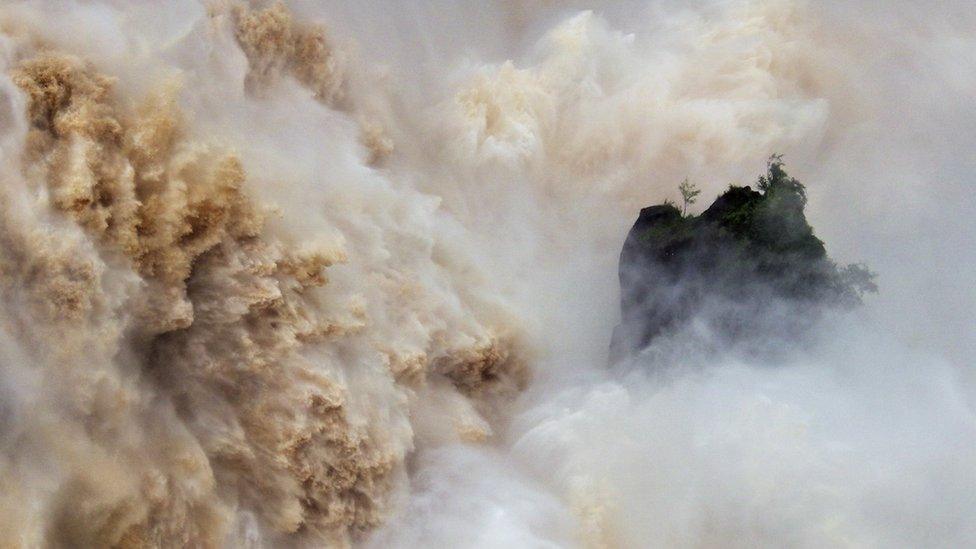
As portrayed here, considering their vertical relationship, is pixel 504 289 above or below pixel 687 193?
below

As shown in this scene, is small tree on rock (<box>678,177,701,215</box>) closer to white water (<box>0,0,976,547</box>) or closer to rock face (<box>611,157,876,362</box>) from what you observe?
white water (<box>0,0,976,547</box>)

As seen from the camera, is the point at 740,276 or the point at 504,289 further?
the point at 504,289

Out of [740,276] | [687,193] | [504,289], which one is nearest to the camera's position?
[740,276]

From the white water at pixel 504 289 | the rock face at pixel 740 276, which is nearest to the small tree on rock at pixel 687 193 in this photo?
the white water at pixel 504 289

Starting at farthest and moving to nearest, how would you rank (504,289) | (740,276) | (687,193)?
(687,193) < (504,289) < (740,276)

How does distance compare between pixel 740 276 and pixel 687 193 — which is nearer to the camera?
pixel 740 276

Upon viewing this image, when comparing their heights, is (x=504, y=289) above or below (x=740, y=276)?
below

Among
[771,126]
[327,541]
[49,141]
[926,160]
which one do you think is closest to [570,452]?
[327,541]

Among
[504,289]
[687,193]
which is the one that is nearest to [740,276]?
[687,193]

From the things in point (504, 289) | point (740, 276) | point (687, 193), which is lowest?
point (504, 289)

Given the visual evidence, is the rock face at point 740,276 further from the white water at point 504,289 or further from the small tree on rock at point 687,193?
the small tree on rock at point 687,193

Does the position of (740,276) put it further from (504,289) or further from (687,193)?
(504,289)
